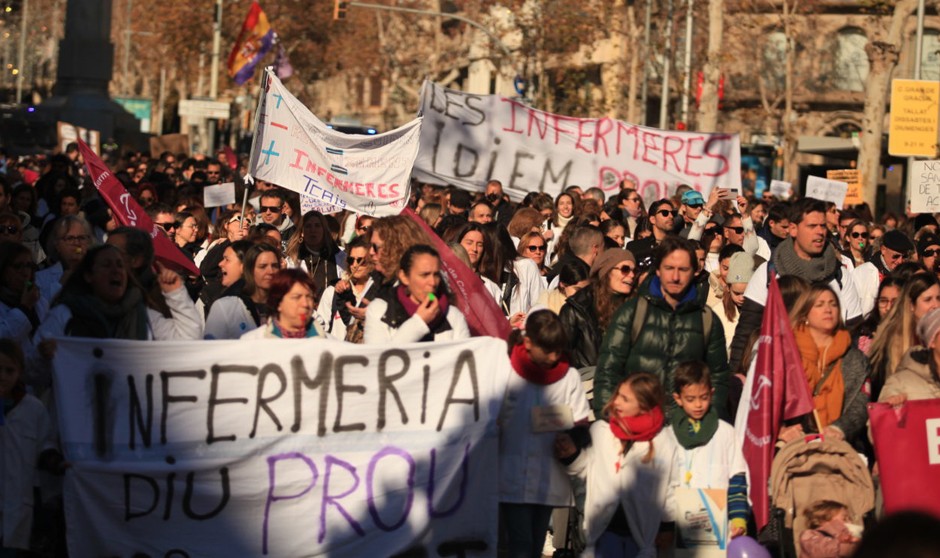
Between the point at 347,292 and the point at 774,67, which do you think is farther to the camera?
the point at 774,67

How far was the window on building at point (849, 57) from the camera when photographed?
5697 centimetres

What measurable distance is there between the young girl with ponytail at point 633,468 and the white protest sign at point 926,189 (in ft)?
24.7

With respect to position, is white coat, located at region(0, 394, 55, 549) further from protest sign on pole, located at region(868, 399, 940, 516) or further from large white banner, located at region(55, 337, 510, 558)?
protest sign on pole, located at region(868, 399, 940, 516)

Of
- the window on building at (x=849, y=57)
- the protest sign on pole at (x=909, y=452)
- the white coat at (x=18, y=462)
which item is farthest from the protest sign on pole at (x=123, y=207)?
the window on building at (x=849, y=57)

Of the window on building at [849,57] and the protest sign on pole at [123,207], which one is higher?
the window on building at [849,57]

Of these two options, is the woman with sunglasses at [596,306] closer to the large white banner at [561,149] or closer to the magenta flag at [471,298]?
the magenta flag at [471,298]

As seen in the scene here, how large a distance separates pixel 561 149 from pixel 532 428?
966 cm

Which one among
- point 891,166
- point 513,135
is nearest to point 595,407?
point 513,135

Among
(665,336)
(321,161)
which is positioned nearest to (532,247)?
(321,161)

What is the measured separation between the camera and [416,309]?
7270 millimetres

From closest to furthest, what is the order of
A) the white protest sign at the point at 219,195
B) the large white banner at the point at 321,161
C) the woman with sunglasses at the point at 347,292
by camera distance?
the woman with sunglasses at the point at 347,292 < the large white banner at the point at 321,161 < the white protest sign at the point at 219,195

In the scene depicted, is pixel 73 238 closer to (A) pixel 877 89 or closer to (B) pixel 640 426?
(B) pixel 640 426

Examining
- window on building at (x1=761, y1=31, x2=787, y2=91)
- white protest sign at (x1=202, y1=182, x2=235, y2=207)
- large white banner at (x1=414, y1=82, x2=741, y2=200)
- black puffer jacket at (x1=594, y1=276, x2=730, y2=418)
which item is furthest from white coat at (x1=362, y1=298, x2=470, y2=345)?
window on building at (x1=761, y1=31, x2=787, y2=91)

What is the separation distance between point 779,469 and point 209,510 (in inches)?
94.2
